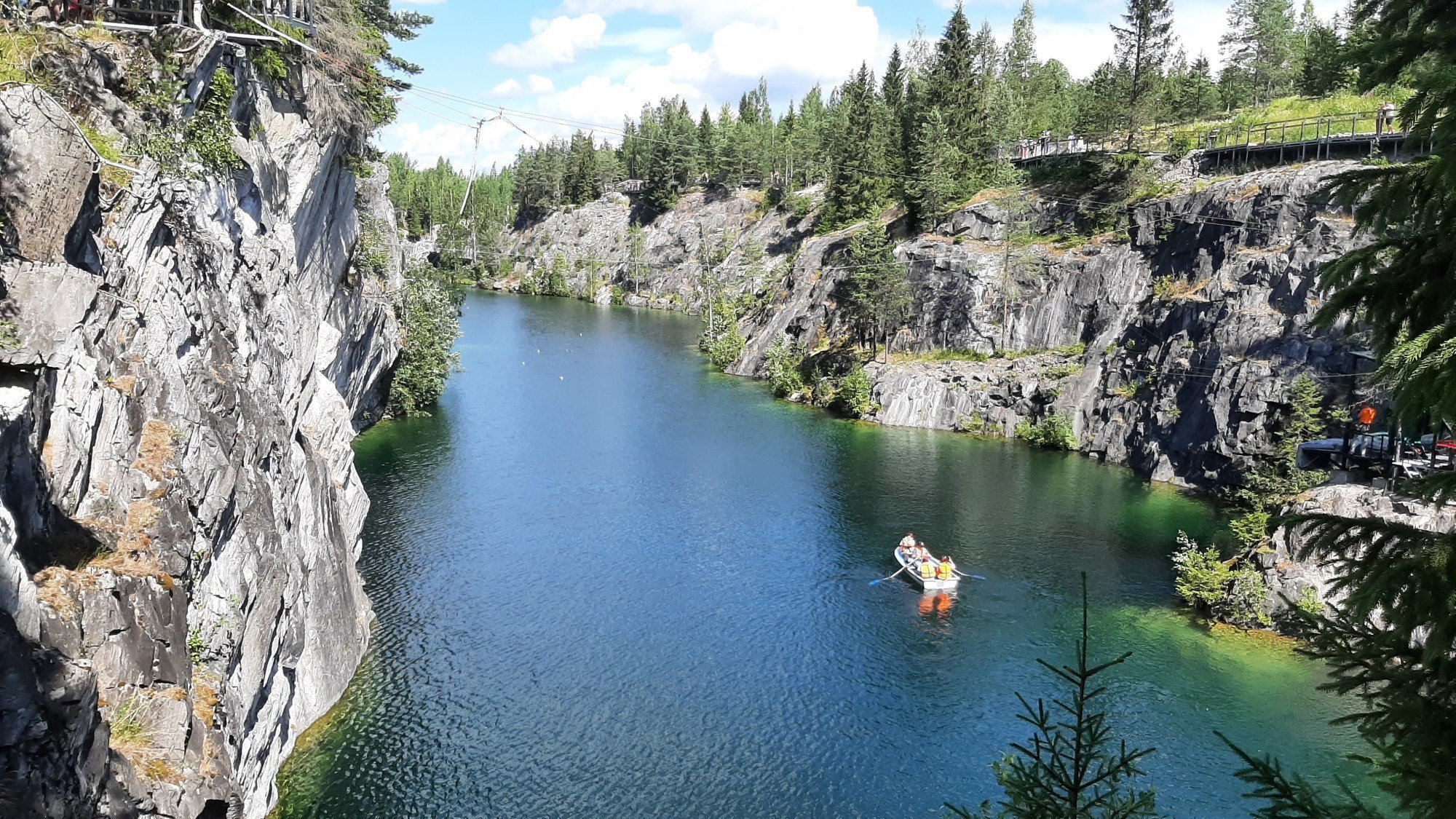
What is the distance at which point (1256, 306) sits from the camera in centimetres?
5069

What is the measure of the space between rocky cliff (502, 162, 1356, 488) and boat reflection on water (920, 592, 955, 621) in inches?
764

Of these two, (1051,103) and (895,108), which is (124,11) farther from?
(1051,103)

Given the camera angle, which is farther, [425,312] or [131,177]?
[425,312]

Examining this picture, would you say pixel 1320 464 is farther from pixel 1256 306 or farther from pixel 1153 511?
pixel 1256 306

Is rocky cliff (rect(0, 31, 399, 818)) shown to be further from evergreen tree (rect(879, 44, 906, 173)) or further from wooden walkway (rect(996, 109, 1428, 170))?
evergreen tree (rect(879, 44, 906, 173))

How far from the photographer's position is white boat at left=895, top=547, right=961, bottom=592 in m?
36.3

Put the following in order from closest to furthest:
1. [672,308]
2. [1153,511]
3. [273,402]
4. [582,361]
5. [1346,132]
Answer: [273,402]
[1153,511]
[1346,132]
[582,361]
[672,308]

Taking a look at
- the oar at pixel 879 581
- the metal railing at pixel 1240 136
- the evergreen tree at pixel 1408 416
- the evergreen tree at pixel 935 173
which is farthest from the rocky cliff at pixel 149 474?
the evergreen tree at pixel 935 173

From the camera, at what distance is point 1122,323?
59.6 m

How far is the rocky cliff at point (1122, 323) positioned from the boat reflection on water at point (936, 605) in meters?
19.4

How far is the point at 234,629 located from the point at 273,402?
689 cm

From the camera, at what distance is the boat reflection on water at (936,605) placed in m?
34.5

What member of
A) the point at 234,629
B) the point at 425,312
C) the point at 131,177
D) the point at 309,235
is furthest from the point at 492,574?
the point at 425,312

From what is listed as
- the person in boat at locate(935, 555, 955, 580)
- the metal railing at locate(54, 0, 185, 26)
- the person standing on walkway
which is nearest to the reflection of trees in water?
the person in boat at locate(935, 555, 955, 580)
